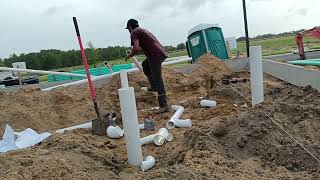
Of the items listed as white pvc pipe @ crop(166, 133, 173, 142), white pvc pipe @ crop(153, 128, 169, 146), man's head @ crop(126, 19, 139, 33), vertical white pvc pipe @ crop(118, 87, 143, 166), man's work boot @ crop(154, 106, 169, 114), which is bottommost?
man's work boot @ crop(154, 106, 169, 114)

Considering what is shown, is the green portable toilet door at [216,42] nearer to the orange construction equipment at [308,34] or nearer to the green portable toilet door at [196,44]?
the green portable toilet door at [196,44]

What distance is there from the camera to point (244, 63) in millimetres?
12508

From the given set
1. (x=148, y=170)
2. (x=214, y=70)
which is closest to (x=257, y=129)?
(x=148, y=170)

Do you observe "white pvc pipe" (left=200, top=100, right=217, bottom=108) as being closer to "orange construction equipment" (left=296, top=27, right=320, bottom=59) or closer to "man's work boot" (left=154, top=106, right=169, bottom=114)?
"man's work boot" (left=154, top=106, right=169, bottom=114)

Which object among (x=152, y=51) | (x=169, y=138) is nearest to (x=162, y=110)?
(x=152, y=51)

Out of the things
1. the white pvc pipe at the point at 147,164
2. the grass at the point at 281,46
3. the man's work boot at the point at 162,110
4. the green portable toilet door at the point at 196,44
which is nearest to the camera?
the white pvc pipe at the point at 147,164

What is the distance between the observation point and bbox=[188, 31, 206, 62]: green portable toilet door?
48.4ft

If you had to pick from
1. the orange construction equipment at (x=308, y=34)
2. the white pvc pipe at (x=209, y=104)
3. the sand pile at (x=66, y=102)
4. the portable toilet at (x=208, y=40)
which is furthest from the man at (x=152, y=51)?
the orange construction equipment at (x=308, y=34)

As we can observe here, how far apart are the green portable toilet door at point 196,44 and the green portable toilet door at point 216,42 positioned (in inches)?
9.7

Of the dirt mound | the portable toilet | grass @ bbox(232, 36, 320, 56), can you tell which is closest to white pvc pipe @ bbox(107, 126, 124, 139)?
the dirt mound

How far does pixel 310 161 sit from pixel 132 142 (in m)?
1.81

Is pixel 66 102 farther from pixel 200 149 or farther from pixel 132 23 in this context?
pixel 200 149

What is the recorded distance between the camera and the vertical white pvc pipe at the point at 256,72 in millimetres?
6523

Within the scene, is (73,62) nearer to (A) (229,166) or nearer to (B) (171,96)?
(B) (171,96)
